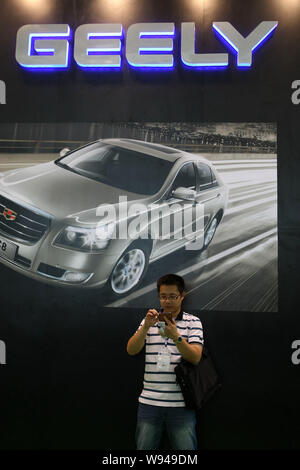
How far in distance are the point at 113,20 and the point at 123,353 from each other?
2.97 m

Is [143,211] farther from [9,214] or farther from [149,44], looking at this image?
[149,44]

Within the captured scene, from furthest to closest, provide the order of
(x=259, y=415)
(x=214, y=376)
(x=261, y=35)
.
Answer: (x=261, y=35) → (x=259, y=415) → (x=214, y=376)

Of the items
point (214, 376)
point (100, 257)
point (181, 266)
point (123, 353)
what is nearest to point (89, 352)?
point (123, 353)

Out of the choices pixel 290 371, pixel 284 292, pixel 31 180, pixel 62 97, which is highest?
pixel 62 97

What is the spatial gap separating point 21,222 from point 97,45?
1725 millimetres

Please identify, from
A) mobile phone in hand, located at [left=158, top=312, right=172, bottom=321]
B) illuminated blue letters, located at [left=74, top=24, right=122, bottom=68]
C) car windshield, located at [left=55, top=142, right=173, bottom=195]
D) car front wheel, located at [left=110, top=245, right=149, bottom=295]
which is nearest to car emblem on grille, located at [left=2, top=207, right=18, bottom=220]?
car windshield, located at [left=55, top=142, right=173, bottom=195]

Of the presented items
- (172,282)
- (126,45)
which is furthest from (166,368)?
(126,45)

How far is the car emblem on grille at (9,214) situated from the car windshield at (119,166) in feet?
1.93

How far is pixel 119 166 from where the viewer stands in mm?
3768

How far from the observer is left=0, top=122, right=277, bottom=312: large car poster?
3.60 metres

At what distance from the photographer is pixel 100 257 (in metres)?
3.57

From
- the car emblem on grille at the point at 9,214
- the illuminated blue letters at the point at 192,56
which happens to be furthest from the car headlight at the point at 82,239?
the illuminated blue letters at the point at 192,56

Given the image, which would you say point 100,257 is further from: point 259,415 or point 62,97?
point 259,415

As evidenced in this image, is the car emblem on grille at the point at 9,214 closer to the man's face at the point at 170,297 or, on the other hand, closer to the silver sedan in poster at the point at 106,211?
the silver sedan in poster at the point at 106,211
